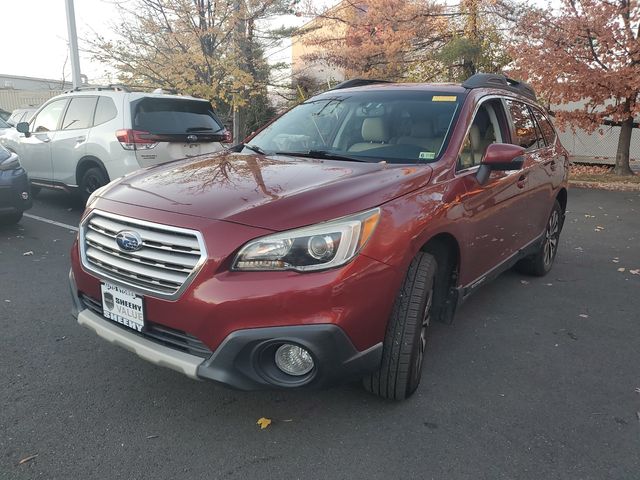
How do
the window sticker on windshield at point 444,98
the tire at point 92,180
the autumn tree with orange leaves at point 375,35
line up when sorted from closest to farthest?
the window sticker on windshield at point 444,98 < the tire at point 92,180 < the autumn tree with orange leaves at point 375,35

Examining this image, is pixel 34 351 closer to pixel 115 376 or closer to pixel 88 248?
pixel 115 376

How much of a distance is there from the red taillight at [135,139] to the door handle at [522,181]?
4.46 metres

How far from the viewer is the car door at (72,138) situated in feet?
23.1

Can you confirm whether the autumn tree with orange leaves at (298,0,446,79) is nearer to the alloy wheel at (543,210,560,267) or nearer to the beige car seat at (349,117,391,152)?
the alloy wheel at (543,210,560,267)

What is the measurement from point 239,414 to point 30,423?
1.02 meters

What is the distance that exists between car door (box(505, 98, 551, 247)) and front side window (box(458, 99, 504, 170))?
0.77 feet

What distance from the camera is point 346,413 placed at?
2721 mm

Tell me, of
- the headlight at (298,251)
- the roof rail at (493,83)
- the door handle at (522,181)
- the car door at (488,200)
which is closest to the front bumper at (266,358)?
the headlight at (298,251)

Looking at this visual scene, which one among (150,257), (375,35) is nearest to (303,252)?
(150,257)

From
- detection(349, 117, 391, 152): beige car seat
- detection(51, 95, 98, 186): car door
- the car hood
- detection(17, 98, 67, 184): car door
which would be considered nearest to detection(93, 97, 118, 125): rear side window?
detection(51, 95, 98, 186): car door

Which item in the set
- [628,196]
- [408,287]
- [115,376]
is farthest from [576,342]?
[628,196]

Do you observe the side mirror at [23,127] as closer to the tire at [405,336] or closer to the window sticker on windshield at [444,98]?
the window sticker on windshield at [444,98]

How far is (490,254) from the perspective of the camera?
3615mm

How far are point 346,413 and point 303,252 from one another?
0.99 m
